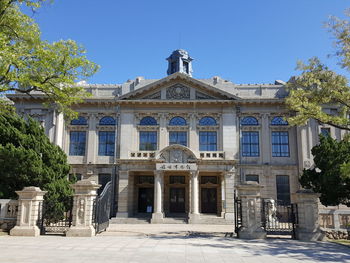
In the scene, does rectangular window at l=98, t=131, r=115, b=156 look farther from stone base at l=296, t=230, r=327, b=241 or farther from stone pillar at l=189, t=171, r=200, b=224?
stone base at l=296, t=230, r=327, b=241

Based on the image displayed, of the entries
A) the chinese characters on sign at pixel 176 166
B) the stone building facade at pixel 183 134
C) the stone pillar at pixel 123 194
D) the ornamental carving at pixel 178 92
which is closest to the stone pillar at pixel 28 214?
the stone pillar at pixel 123 194

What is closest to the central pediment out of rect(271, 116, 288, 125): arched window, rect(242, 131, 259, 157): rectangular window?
rect(242, 131, 259, 157): rectangular window

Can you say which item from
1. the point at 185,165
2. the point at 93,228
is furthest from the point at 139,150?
the point at 93,228

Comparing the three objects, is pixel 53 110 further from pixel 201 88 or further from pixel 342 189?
pixel 342 189

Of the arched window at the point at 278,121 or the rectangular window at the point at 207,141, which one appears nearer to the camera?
the rectangular window at the point at 207,141

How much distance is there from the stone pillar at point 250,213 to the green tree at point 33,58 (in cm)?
Result: 945

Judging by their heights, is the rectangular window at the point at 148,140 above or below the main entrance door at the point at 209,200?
above

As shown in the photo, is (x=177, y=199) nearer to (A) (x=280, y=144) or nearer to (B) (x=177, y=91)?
(B) (x=177, y=91)

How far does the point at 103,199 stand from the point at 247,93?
1878cm

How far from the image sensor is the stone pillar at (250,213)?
13.8 meters

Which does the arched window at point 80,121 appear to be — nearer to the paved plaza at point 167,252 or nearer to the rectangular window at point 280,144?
the rectangular window at point 280,144

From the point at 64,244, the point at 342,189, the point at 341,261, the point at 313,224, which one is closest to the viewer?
the point at 341,261

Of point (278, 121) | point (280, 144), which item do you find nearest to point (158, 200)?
point (280, 144)

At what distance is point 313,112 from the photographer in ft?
49.4
